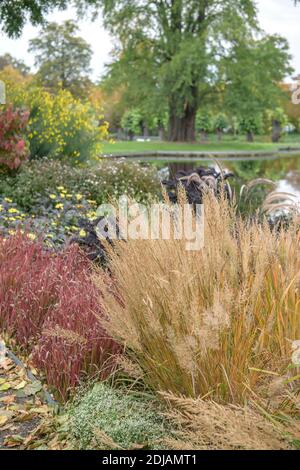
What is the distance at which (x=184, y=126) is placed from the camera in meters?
38.8

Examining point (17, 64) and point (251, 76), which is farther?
point (17, 64)

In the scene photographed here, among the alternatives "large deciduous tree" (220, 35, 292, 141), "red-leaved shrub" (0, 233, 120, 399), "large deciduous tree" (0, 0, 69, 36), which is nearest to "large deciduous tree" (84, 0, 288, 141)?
"large deciduous tree" (220, 35, 292, 141)

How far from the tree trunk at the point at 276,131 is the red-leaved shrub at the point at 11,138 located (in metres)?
50.7

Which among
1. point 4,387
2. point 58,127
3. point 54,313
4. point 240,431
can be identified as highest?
point 58,127

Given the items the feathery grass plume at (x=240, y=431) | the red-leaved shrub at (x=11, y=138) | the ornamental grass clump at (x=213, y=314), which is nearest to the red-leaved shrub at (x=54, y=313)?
the ornamental grass clump at (x=213, y=314)

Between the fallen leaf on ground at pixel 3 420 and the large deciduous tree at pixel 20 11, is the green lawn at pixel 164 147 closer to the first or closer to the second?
the large deciduous tree at pixel 20 11

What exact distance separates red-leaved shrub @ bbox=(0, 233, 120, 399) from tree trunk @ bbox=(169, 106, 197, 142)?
3395cm

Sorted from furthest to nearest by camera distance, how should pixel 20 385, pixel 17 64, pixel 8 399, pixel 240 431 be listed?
1. pixel 17 64
2. pixel 20 385
3. pixel 8 399
4. pixel 240 431

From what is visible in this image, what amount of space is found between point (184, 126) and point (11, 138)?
30115mm

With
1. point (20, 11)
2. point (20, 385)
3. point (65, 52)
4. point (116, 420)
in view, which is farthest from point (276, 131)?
point (116, 420)

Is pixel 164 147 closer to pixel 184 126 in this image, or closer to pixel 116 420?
pixel 184 126

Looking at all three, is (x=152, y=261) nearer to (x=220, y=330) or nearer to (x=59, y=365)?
(x=220, y=330)

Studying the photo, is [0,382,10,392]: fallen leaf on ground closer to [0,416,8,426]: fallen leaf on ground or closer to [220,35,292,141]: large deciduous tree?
[0,416,8,426]: fallen leaf on ground

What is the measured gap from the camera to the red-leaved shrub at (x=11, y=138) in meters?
9.48
